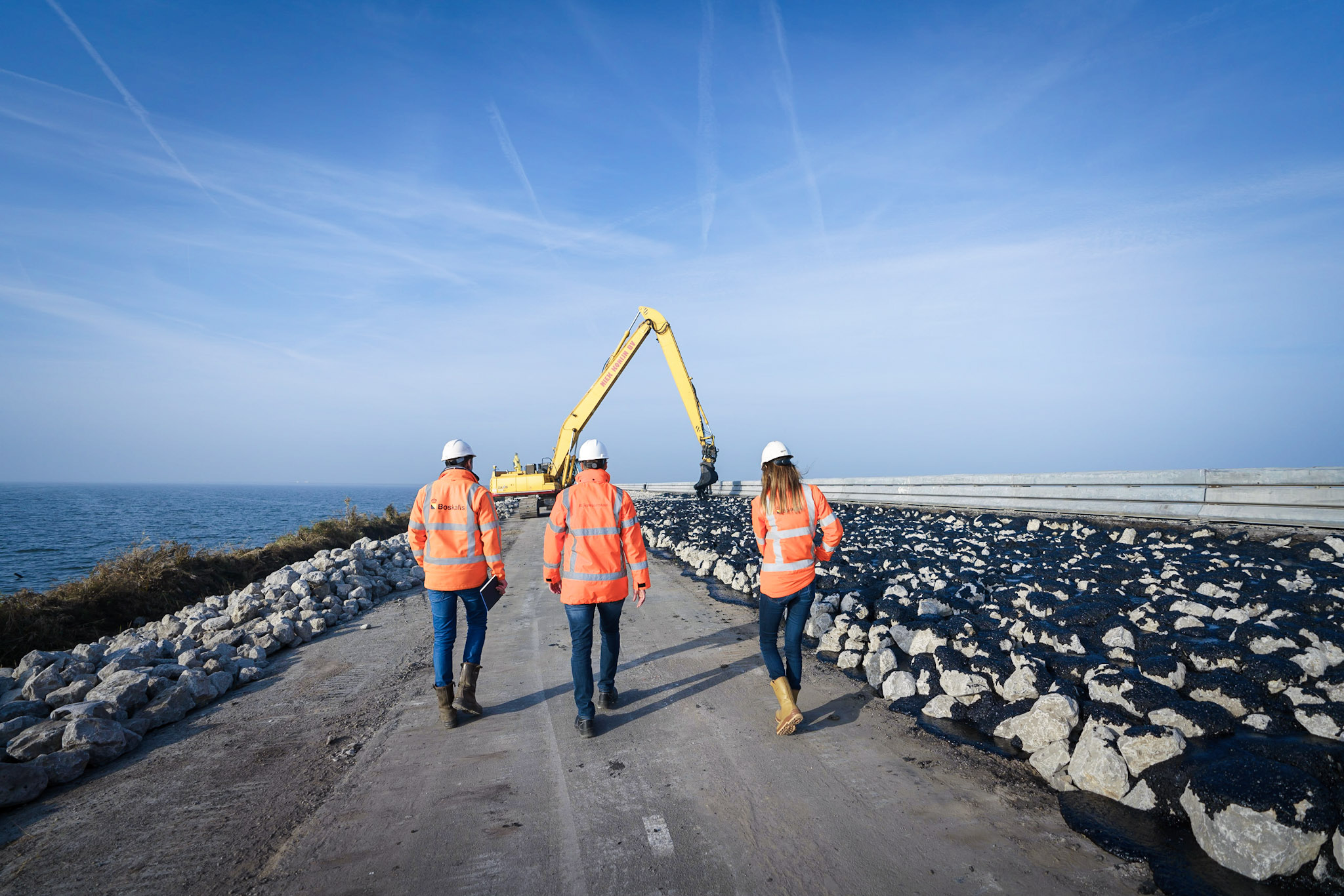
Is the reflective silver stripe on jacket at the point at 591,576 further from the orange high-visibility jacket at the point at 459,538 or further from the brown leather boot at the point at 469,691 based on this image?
the brown leather boot at the point at 469,691

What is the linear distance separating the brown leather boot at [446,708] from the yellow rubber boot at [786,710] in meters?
2.54

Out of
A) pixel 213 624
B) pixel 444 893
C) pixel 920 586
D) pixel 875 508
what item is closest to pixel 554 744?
pixel 444 893

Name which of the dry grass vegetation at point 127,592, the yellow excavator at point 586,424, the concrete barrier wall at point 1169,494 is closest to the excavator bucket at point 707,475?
the yellow excavator at point 586,424

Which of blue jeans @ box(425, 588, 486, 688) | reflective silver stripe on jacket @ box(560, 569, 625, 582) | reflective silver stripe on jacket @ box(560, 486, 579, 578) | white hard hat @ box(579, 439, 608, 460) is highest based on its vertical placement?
white hard hat @ box(579, 439, 608, 460)

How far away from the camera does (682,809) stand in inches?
141

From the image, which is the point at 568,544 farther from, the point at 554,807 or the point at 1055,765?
the point at 1055,765

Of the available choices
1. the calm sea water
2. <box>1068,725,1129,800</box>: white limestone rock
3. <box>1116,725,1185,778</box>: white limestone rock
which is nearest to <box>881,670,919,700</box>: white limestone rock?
<box>1068,725,1129,800</box>: white limestone rock

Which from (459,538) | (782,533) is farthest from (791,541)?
(459,538)

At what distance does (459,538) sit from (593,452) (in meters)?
1.28

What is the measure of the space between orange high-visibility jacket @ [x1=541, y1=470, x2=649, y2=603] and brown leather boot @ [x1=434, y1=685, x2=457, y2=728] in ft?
4.11

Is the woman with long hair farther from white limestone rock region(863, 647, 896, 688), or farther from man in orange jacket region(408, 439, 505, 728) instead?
man in orange jacket region(408, 439, 505, 728)

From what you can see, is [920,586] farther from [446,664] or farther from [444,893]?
[444,893]

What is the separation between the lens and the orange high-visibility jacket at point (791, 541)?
454 cm

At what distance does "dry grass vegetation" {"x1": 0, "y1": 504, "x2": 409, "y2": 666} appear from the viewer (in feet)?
29.2
